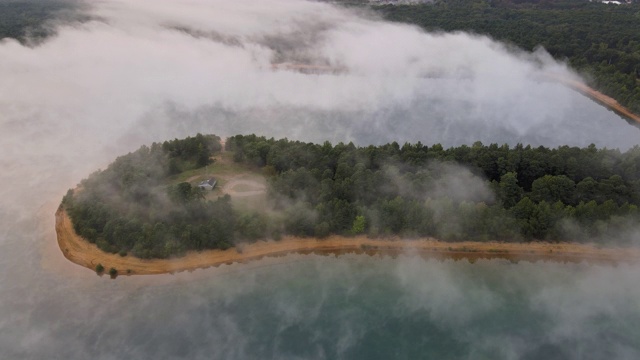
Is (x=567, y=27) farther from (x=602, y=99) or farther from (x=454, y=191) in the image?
(x=454, y=191)

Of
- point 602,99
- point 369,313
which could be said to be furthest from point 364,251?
point 602,99

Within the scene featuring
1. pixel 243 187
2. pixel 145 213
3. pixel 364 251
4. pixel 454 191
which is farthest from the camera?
pixel 243 187

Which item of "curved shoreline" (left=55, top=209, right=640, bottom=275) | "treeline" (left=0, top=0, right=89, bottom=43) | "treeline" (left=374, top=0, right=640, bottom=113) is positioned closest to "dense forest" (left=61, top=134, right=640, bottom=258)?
"curved shoreline" (left=55, top=209, right=640, bottom=275)

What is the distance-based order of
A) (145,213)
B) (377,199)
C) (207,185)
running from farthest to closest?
(207,185), (377,199), (145,213)

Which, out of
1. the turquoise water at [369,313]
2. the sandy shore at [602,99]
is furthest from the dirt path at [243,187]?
the sandy shore at [602,99]

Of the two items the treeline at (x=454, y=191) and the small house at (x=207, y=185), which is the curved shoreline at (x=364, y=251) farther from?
the small house at (x=207, y=185)

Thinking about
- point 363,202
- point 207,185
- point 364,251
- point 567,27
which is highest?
point 567,27
